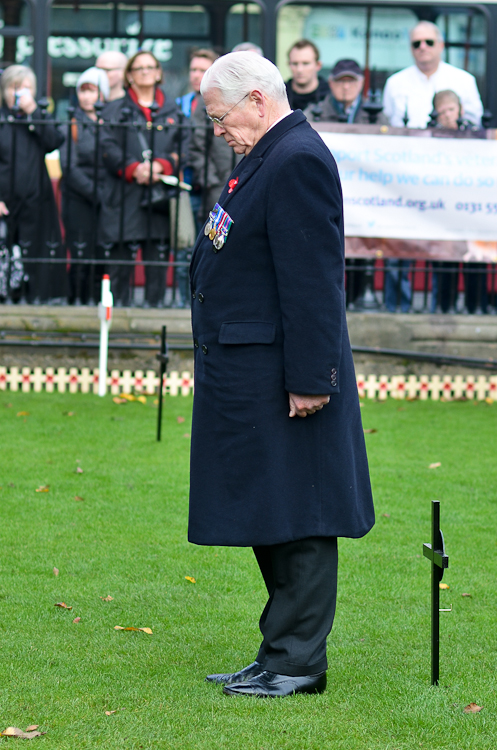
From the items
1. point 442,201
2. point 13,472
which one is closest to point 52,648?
point 13,472

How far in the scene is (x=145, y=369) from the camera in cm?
932

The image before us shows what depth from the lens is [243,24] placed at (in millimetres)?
10906

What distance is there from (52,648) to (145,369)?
5.62 m

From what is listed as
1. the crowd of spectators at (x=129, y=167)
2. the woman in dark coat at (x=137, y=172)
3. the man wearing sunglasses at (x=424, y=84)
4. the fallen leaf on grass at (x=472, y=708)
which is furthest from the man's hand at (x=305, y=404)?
the man wearing sunglasses at (x=424, y=84)

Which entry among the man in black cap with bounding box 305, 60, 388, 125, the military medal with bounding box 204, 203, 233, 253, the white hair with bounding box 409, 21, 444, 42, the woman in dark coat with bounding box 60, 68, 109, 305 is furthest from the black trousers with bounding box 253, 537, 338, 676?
the white hair with bounding box 409, 21, 444, 42

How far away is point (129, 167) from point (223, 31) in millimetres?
2334

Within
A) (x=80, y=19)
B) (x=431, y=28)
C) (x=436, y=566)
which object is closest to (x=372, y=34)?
(x=431, y=28)

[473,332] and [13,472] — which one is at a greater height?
[473,332]

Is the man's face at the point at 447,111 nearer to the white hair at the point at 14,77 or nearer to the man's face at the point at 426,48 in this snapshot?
the man's face at the point at 426,48

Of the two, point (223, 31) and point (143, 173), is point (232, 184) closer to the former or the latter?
point (143, 173)

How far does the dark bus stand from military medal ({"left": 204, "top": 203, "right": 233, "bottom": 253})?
7625mm

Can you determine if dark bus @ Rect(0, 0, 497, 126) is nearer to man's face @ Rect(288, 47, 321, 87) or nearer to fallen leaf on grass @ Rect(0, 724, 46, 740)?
man's face @ Rect(288, 47, 321, 87)

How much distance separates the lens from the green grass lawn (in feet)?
10.5

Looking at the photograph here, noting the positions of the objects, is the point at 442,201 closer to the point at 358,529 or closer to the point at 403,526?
the point at 403,526
